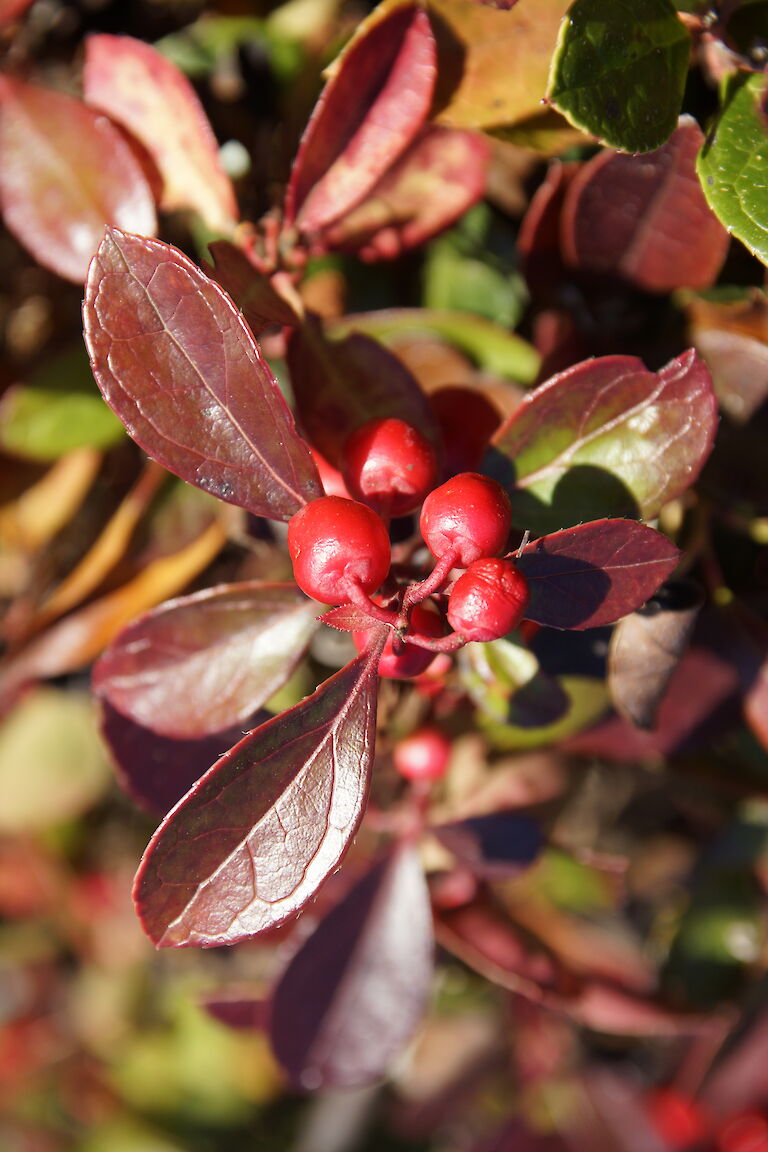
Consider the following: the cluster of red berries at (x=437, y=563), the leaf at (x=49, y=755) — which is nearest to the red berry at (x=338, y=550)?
the cluster of red berries at (x=437, y=563)

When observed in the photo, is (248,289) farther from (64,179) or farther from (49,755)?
(49,755)

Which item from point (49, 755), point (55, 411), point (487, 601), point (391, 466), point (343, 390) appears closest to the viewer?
point (487, 601)

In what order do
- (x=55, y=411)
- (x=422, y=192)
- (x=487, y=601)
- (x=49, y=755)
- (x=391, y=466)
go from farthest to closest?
(x=49, y=755), (x=55, y=411), (x=422, y=192), (x=391, y=466), (x=487, y=601)

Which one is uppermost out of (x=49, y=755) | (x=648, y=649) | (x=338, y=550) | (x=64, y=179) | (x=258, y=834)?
(x=64, y=179)

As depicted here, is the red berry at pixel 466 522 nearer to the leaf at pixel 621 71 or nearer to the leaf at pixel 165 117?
the leaf at pixel 621 71

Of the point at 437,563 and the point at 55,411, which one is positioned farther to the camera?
the point at 55,411

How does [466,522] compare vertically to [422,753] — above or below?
above

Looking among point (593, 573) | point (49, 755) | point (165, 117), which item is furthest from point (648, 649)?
point (49, 755)
